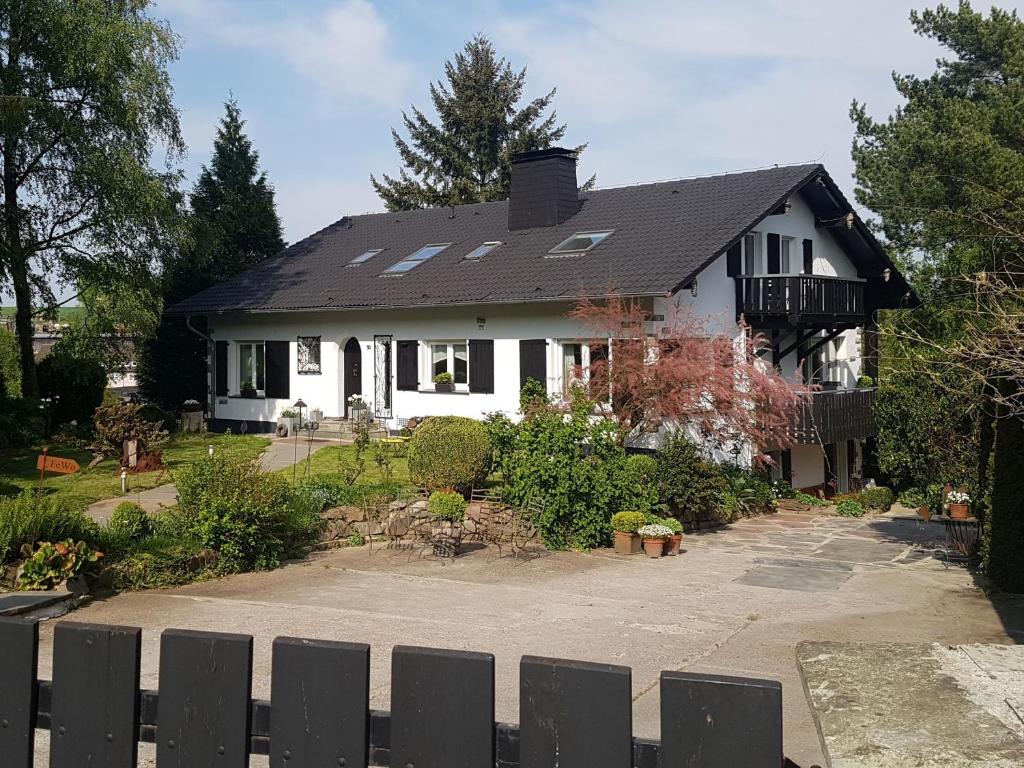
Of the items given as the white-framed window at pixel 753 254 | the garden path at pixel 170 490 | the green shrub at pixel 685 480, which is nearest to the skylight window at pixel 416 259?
the garden path at pixel 170 490

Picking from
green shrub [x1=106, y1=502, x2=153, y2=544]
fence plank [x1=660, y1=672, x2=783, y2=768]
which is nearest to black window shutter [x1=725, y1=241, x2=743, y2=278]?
green shrub [x1=106, y1=502, x2=153, y2=544]

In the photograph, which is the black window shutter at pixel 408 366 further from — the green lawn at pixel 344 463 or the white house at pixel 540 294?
the green lawn at pixel 344 463

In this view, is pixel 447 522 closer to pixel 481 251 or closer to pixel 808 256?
pixel 481 251

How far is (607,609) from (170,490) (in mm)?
8324

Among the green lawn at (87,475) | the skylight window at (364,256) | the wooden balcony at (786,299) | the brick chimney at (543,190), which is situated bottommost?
the green lawn at (87,475)

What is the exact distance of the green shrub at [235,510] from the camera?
1116 centimetres

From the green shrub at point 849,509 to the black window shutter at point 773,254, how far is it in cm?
615

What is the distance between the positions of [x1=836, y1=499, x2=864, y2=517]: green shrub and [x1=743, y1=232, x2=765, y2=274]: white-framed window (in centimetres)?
580

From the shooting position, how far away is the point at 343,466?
1598cm

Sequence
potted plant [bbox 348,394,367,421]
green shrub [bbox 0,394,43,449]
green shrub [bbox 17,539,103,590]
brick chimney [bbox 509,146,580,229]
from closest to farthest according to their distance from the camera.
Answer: green shrub [bbox 17,539,103,590]
green shrub [bbox 0,394,43,449]
potted plant [bbox 348,394,367,421]
brick chimney [bbox 509,146,580,229]

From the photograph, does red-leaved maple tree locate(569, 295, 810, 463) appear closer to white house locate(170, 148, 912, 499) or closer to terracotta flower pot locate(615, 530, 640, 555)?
white house locate(170, 148, 912, 499)

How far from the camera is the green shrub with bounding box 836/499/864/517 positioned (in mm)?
19375

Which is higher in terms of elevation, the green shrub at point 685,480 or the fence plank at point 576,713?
the fence plank at point 576,713

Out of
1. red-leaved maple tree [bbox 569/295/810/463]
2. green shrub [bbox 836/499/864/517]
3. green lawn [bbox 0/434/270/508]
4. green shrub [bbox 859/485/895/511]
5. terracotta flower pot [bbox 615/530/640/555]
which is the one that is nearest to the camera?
terracotta flower pot [bbox 615/530/640/555]
